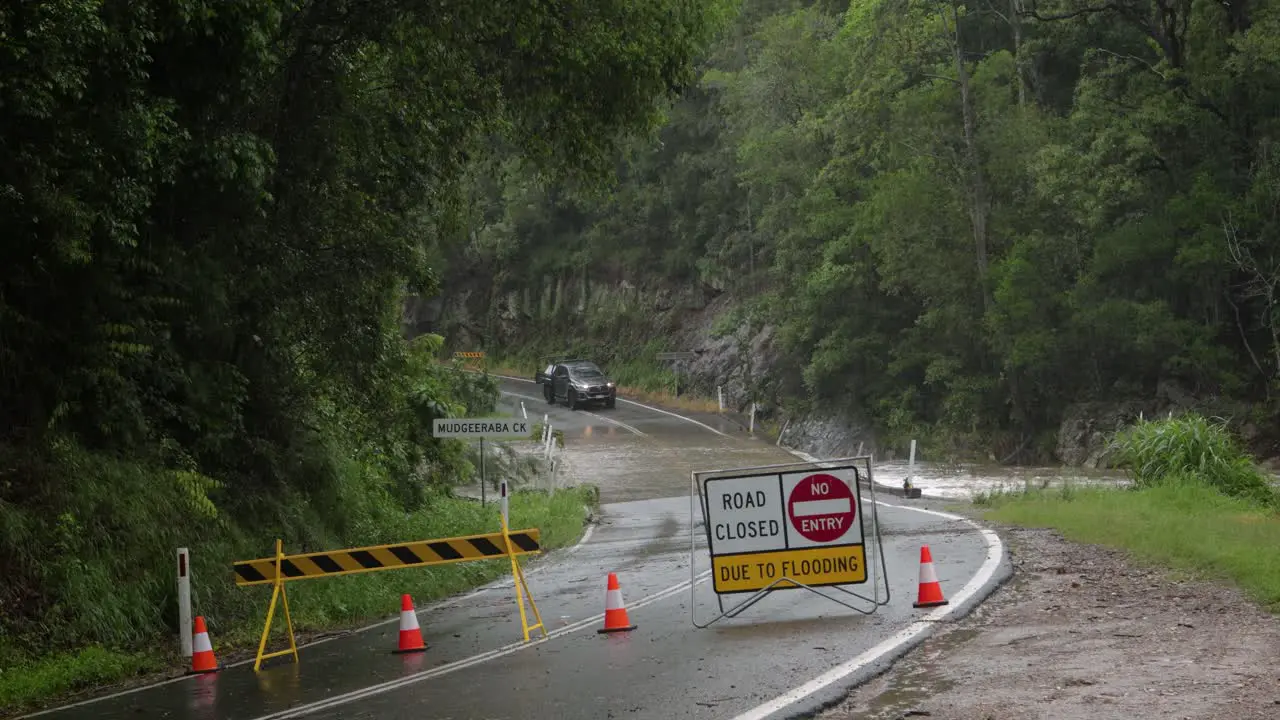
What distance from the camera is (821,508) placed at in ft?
41.0

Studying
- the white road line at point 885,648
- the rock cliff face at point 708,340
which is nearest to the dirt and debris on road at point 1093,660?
the white road line at point 885,648

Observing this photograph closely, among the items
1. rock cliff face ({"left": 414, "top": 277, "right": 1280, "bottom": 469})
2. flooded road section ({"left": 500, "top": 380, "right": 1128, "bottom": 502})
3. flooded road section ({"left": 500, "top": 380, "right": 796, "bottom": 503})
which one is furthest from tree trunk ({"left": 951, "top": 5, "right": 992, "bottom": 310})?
flooded road section ({"left": 500, "top": 380, "right": 796, "bottom": 503})

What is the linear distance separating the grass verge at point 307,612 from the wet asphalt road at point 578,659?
0.42 meters

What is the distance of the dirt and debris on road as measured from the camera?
26.3 feet

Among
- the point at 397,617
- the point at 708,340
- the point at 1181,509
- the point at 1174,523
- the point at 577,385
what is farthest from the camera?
the point at 708,340

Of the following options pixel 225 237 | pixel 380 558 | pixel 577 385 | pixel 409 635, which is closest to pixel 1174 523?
pixel 409 635

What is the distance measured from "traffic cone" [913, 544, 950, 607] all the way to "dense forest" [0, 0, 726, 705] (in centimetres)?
650

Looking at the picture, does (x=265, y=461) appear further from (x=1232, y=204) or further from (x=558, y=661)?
(x=1232, y=204)

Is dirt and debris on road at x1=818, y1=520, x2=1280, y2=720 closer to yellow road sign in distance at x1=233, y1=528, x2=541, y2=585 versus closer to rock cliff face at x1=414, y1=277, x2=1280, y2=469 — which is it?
yellow road sign in distance at x1=233, y1=528, x2=541, y2=585

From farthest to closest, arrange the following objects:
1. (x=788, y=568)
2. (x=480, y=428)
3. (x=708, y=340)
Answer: (x=708, y=340)
(x=480, y=428)
(x=788, y=568)

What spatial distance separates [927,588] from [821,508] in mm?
1189

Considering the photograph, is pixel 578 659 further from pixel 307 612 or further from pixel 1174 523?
pixel 1174 523

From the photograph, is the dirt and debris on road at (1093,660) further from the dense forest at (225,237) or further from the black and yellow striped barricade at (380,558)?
the dense forest at (225,237)

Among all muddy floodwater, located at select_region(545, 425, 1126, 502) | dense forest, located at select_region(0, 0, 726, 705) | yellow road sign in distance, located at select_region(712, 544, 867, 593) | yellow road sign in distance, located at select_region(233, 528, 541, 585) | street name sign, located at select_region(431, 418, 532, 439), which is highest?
dense forest, located at select_region(0, 0, 726, 705)
